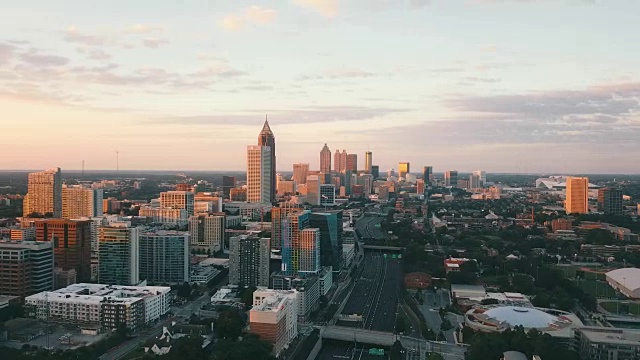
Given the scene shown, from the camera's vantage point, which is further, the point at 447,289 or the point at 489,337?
the point at 447,289

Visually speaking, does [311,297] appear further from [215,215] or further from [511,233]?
[511,233]

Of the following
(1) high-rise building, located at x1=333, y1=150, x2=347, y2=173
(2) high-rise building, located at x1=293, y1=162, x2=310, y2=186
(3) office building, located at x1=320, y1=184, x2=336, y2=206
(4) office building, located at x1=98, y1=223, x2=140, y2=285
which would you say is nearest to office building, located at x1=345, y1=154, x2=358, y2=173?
(1) high-rise building, located at x1=333, y1=150, x2=347, y2=173

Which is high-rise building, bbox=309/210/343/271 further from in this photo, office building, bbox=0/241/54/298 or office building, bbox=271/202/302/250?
office building, bbox=0/241/54/298

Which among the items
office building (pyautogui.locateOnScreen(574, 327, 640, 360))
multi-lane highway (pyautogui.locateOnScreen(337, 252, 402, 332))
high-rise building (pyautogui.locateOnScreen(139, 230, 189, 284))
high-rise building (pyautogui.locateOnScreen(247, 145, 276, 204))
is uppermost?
high-rise building (pyautogui.locateOnScreen(247, 145, 276, 204))

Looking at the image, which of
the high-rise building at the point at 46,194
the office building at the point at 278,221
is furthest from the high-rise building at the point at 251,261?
the high-rise building at the point at 46,194

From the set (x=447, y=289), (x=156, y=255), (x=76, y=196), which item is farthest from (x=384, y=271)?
(x=76, y=196)

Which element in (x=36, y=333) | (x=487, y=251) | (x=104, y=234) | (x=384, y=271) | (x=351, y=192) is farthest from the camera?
(x=351, y=192)
